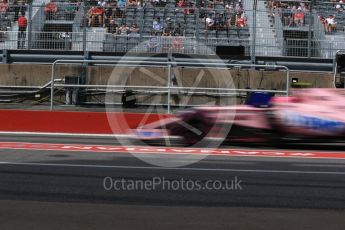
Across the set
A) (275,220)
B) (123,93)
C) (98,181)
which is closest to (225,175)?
(98,181)

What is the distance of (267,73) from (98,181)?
13.5 metres

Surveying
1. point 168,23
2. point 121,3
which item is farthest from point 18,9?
point 168,23

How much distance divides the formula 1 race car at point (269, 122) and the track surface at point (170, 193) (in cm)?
121

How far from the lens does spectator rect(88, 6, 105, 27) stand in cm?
2267

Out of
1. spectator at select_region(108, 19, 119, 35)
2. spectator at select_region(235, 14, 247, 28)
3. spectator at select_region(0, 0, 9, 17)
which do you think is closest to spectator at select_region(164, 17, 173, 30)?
spectator at select_region(108, 19, 119, 35)

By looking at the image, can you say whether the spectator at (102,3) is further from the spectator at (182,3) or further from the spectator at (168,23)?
the spectator at (182,3)

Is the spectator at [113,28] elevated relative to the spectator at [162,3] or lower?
lower

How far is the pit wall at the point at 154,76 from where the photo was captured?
65.5 ft

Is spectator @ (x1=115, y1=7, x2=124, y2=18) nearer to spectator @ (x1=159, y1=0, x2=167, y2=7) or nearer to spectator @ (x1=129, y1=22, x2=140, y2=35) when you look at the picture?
spectator @ (x1=129, y1=22, x2=140, y2=35)

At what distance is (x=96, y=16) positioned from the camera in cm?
2272

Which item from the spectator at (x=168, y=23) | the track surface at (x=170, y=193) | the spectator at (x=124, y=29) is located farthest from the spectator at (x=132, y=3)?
the track surface at (x=170, y=193)

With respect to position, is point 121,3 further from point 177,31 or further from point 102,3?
point 177,31

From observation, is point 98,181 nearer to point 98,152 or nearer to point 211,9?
point 98,152

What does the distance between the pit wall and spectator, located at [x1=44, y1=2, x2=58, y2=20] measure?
7.08 feet
